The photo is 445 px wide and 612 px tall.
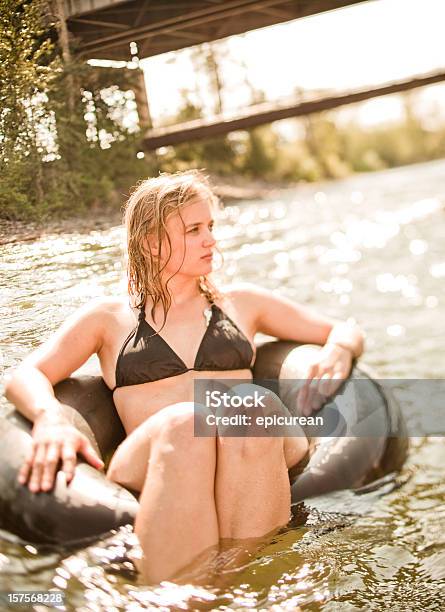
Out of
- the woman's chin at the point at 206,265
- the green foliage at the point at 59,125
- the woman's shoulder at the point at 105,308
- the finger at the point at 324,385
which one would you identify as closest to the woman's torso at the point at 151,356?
the woman's shoulder at the point at 105,308


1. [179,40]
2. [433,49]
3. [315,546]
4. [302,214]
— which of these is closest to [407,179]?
[302,214]

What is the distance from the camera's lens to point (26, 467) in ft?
4.84

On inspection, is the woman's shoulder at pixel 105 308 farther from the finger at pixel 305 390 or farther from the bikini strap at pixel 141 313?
the finger at pixel 305 390

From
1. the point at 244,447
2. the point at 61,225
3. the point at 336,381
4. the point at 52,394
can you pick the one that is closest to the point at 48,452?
the point at 52,394

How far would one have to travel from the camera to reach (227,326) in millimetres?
1803

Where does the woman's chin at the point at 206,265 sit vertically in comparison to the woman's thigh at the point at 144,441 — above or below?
above

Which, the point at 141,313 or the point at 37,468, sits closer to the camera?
the point at 37,468

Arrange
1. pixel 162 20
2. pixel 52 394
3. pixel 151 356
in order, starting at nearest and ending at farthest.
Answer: pixel 52 394
pixel 151 356
pixel 162 20

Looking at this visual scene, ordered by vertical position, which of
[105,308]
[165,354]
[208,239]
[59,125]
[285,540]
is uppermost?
[59,125]

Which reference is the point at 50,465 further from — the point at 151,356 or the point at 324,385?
the point at 324,385

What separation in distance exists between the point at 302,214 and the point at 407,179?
153 inches

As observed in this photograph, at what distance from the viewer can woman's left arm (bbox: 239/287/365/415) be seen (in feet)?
6.19

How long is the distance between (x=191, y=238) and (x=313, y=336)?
1.56 ft

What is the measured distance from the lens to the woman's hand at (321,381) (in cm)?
188
